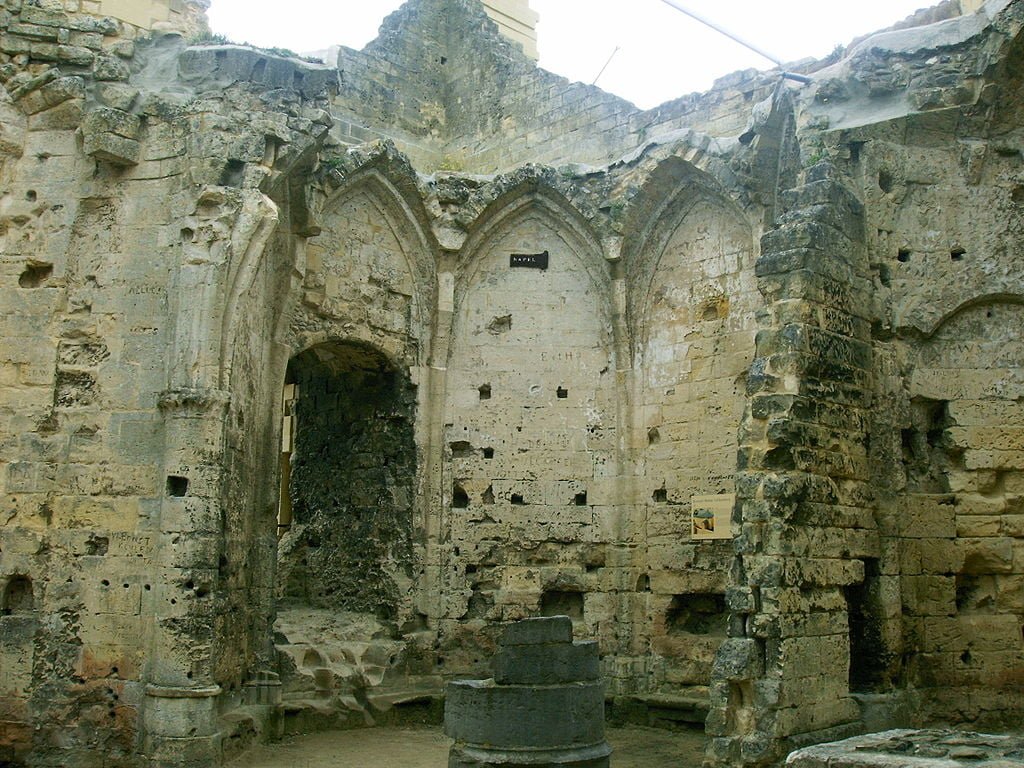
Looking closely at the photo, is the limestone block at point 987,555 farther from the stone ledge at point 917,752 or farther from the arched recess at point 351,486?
the arched recess at point 351,486

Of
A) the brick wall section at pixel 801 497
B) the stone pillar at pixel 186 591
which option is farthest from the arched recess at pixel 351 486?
the brick wall section at pixel 801 497

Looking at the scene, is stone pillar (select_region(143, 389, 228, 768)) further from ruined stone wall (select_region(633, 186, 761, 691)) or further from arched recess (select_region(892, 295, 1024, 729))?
arched recess (select_region(892, 295, 1024, 729))

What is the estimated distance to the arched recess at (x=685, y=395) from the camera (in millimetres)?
9984

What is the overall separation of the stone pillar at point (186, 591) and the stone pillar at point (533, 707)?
2.08 meters

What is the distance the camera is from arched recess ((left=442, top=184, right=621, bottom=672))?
10.4 metres

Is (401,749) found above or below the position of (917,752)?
below

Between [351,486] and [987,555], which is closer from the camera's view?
[987,555]

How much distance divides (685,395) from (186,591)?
478cm

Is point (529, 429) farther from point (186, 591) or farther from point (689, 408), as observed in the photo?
point (186, 591)

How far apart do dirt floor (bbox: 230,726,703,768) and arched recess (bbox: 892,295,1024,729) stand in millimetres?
1982

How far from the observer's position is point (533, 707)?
6.41m

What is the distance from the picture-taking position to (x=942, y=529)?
320 inches

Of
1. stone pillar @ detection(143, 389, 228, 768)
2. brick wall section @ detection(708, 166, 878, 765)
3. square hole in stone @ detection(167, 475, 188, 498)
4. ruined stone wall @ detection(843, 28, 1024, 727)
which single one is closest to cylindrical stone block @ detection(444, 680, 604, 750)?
brick wall section @ detection(708, 166, 878, 765)

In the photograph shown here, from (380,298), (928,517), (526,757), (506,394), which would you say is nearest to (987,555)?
(928,517)
